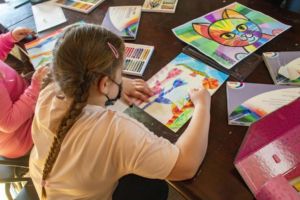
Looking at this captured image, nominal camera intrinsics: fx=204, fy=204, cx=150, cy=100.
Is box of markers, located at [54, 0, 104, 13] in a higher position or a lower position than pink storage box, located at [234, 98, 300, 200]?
higher

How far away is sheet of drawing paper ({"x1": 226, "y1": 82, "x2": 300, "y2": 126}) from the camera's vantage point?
60cm

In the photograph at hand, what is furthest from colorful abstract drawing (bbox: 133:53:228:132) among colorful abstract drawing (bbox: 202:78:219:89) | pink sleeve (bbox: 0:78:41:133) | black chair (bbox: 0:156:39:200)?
black chair (bbox: 0:156:39:200)

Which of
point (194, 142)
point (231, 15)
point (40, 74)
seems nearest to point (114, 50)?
point (194, 142)

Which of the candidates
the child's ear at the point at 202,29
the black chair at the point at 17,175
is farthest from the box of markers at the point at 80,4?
the black chair at the point at 17,175

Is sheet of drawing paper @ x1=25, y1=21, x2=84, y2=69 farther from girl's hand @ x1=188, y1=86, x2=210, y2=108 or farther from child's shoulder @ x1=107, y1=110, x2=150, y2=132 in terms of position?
girl's hand @ x1=188, y1=86, x2=210, y2=108

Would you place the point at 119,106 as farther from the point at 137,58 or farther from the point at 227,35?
the point at 227,35

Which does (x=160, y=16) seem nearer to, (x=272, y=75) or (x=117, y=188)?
(x=272, y=75)

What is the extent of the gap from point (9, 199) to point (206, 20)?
1.13 m

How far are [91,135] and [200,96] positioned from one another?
1.14ft

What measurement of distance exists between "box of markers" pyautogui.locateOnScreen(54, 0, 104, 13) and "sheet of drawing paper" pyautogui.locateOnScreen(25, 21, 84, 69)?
204mm

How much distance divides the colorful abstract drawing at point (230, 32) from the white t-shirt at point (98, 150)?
1.41 feet

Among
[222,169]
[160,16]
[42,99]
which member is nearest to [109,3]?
[160,16]

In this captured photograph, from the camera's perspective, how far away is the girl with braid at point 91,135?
0.48 metres

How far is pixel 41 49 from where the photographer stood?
2.94 ft
